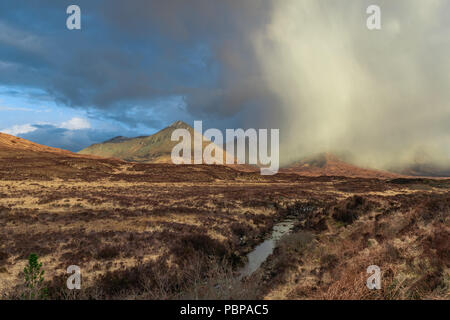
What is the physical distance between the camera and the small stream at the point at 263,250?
48.3 feet

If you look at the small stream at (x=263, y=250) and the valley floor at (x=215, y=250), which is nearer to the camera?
the valley floor at (x=215, y=250)

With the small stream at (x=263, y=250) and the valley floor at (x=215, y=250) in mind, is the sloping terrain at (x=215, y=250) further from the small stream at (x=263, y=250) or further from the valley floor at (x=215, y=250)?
the small stream at (x=263, y=250)

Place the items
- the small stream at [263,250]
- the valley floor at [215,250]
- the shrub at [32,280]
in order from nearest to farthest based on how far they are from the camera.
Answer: the shrub at [32,280]
the valley floor at [215,250]
the small stream at [263,250]

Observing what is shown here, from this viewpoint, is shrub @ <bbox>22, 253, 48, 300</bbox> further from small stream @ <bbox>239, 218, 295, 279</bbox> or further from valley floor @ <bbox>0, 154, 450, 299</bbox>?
small stream @ <bbox>239, 218, 295, 279</bbox>

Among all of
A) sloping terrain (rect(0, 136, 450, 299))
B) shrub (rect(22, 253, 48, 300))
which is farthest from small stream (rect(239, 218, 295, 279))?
shrub (rect(22, 253, 48, 300))

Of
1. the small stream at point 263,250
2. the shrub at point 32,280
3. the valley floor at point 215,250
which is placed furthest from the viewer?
the small stream at point 263,250

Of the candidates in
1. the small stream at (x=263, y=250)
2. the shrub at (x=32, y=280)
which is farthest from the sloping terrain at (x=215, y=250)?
the shrub at (x=32, y=280)

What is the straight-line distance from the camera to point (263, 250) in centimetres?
1847

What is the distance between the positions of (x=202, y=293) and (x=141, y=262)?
6802 mm

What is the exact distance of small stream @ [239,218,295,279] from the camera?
14710 mm

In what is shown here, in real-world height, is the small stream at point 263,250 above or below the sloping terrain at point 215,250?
below

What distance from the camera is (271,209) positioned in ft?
107

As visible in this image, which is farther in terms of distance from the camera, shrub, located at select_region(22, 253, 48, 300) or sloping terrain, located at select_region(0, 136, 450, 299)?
sloping terrain, located at select_region(0, 136, 450, 299)
